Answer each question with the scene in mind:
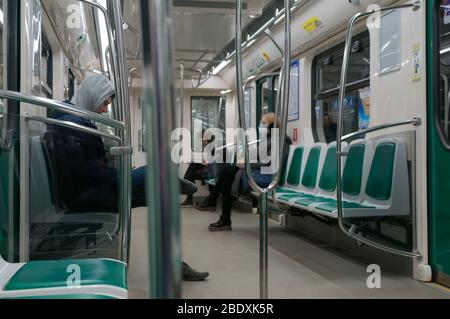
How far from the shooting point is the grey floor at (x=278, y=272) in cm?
254

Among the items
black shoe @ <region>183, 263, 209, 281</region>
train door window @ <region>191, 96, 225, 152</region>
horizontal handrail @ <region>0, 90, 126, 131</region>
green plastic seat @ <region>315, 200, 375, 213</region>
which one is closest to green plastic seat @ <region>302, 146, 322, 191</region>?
green plastic seat @ <region>315, 200, 375, 213</region>

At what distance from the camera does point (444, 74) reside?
2.68 m

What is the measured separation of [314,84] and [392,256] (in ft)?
A: 8.05

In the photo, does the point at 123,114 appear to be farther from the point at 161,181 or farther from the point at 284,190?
the point at 284,190

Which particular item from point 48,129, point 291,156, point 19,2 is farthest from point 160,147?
point 291,156

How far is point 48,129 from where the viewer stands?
6.07ft

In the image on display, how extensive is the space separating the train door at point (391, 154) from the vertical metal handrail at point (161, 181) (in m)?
2.33

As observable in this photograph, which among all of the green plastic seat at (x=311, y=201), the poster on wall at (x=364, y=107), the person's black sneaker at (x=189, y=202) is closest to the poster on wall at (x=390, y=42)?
the poster on wall at (x=364, y=107)

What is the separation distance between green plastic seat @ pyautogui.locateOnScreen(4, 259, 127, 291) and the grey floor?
0.27 meters

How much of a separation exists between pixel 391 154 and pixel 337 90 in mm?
1727

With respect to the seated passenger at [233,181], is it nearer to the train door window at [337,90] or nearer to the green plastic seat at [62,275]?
the train door window at [337,90]

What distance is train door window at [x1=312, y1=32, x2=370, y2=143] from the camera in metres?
4.00

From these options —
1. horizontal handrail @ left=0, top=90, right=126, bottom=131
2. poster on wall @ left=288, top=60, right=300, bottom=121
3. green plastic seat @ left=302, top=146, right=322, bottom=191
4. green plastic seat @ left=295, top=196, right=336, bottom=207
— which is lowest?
green plastic seat @ left=295, top=196, right=336, bottom=207

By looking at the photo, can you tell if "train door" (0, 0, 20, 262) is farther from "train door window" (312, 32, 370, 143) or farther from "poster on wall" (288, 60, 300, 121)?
"poster on wall" (288, 60, 300, 121)
